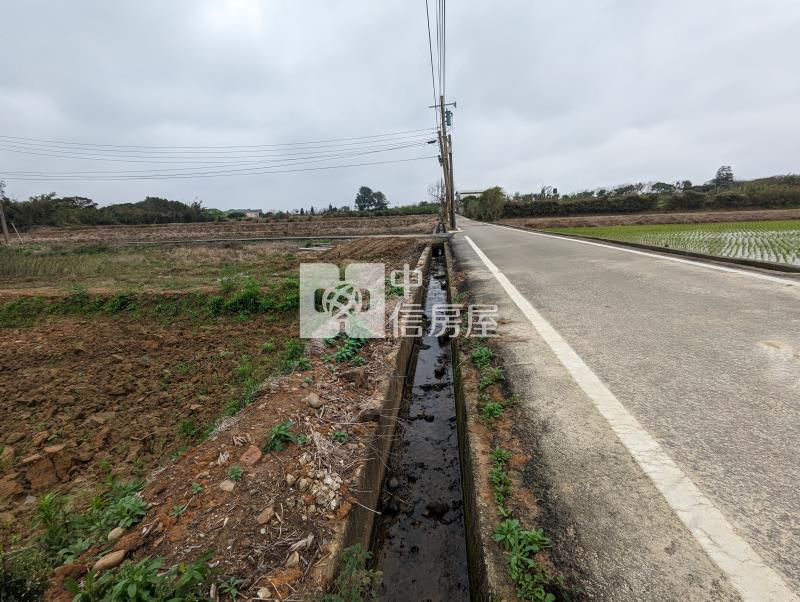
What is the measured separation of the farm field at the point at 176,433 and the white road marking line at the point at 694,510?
1.57m

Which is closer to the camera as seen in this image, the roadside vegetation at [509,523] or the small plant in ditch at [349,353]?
the roadside vegetation at [509,523]

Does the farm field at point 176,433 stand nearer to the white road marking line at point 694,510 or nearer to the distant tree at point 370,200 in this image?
the white road marking line at point 694,510

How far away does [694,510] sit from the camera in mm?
1433

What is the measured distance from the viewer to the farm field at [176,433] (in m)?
1.61

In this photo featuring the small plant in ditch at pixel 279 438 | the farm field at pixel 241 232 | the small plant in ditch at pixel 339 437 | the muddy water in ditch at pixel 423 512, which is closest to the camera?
the muddy water in ditch at pixel 423 512

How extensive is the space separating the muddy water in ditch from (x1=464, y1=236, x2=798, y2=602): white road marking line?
3.69 ft

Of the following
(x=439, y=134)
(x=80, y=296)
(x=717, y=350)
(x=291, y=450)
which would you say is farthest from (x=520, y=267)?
(x=439, y=134)

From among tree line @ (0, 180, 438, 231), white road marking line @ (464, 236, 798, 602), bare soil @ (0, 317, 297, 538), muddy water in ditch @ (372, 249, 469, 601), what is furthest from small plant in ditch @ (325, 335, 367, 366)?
tree line @ (0, 180, 438, 231)

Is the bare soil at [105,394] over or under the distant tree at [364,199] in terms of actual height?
under

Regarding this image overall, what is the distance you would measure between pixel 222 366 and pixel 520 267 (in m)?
6.10

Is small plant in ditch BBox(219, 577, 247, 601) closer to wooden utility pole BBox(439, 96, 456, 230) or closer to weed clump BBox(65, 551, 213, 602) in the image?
weed clump BBox(65, 551, 213, 602)

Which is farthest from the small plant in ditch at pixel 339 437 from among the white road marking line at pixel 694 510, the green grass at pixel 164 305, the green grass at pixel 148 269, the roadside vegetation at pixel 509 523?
the green grass at pixel 148 269

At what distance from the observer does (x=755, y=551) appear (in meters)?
1.25

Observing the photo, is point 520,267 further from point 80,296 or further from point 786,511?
point 80,296
